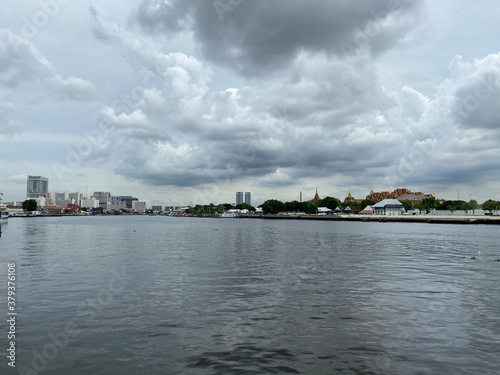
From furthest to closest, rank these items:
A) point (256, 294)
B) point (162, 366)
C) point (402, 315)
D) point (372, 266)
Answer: point (372, 266)
point (256, 294)
point (402, 315)
point (162, 366)

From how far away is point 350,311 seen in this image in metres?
19.5

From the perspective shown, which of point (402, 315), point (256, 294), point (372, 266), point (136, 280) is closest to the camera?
point (402, 315)

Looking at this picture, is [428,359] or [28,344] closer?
[428,359]

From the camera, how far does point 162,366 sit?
40.9 feet

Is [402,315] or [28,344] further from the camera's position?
[402,315]

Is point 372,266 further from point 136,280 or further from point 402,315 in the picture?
point 136,280

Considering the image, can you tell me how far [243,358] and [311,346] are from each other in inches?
118

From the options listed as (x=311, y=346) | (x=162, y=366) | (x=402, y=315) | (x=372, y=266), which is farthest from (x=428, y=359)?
(x=372, y=266)

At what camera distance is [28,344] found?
47.3 ft

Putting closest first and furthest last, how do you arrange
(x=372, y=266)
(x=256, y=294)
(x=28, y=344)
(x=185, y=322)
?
(x=28, y=344) → (x=185, y=322) → (x=256, y=294) → (x=372, y=266)

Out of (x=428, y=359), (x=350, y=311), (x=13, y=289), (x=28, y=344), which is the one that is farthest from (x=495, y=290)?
(x=13, y=289)

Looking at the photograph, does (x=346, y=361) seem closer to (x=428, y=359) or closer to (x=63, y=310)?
(x=428, y=359)

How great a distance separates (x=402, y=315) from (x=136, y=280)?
19.6 m

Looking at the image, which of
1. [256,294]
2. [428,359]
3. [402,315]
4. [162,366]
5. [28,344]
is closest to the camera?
[162,366]
